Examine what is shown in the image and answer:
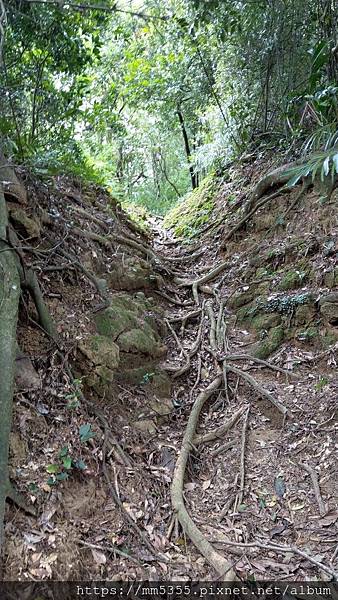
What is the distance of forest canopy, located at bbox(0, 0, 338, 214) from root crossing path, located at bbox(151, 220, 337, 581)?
251 cm

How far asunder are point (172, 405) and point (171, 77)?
886 centimetres

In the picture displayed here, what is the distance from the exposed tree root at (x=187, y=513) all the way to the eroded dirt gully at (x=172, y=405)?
11mm

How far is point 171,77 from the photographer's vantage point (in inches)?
419

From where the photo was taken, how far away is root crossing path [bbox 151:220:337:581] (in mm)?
3135

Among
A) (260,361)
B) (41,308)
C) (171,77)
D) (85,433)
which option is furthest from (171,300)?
(171,77)

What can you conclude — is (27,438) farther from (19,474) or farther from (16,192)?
(16,192)

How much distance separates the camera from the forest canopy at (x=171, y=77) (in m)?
5.07

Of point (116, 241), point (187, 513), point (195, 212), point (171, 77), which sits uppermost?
Answer: point (171, 77)

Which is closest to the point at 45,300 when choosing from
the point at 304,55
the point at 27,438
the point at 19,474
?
the point at 27,438

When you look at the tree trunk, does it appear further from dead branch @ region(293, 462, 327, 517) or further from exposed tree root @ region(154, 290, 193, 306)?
exposed tree root @ region(154, 290, 193, 306)

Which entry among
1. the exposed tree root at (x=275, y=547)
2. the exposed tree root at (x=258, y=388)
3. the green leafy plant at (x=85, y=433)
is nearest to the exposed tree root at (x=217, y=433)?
the exposed tree root at (x=258, y=388)

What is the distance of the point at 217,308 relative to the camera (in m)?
5.91

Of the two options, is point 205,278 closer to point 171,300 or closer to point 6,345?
point 171,300

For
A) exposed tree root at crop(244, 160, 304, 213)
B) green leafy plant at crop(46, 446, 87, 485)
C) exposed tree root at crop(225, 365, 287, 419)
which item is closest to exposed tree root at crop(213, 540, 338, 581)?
green leafy plant at crop(46, 446, 87, 485)
